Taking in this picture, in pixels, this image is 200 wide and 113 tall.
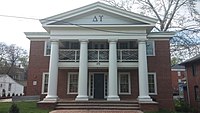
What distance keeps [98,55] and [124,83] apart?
346 centimetres

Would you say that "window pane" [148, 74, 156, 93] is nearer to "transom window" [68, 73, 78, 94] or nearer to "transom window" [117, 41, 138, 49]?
"transom window" [117, 41, 138, 49]

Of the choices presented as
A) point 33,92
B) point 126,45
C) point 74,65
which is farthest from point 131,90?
point 33,92

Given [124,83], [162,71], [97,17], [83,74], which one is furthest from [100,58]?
[162,71]

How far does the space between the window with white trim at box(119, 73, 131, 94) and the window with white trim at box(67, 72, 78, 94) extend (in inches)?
151

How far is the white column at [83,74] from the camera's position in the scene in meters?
16.5

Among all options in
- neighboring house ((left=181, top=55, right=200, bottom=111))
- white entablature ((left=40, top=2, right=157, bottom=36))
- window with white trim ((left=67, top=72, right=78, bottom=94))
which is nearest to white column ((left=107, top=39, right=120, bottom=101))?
white entablature ((left=40, top=2, right=157, bottom=36))

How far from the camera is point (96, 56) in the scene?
1845cm

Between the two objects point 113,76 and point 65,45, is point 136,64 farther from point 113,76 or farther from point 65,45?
point 65,45

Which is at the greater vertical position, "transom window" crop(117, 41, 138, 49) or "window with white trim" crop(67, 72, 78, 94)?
"transom window" crop(117, 41, 138, 49)

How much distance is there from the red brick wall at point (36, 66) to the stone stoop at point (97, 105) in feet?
15.2

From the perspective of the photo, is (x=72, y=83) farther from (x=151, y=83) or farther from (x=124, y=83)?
(x=151, y=83)

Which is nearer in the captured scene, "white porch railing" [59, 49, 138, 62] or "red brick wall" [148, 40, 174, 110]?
"white porch railing" [59, 49, 138, 62]

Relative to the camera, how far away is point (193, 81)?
Result: 23.9 meters

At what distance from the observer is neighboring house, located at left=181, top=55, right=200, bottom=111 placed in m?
22.4
